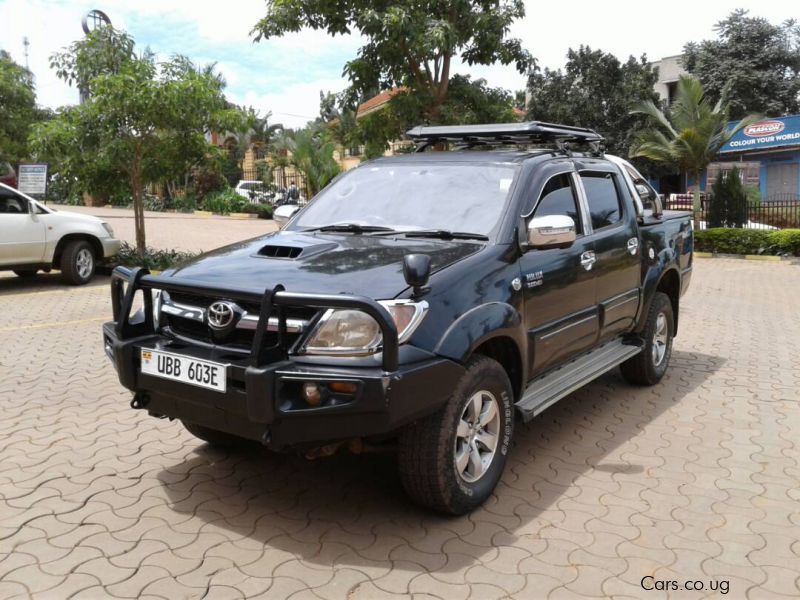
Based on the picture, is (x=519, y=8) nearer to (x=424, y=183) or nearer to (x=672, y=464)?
(x=424, y=183)

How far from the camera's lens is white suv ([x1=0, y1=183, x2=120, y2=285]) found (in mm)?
10828

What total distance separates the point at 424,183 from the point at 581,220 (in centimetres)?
110

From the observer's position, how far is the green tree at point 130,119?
11.6 metres

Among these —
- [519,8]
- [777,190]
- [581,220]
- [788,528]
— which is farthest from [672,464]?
[777,190]

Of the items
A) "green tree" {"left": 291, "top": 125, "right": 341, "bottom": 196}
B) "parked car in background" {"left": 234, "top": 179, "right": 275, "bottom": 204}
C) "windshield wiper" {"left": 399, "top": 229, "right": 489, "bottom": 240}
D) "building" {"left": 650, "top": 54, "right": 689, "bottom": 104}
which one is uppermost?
"building" {"left": 650, "top": 54, "right": 689, "bottom": 104}

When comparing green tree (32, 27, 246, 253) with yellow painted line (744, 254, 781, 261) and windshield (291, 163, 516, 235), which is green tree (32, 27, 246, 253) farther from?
yellow painted line (744, 254, 781, 261)

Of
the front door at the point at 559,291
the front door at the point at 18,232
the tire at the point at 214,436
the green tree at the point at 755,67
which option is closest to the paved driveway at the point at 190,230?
the front door at the point at 18,232

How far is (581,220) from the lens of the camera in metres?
4.90

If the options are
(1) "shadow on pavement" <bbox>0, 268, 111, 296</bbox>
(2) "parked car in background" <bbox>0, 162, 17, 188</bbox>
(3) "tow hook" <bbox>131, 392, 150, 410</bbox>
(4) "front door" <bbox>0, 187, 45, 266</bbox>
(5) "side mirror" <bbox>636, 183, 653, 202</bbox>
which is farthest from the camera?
(2) "parked car in background" <bbox>0, 162, 17, 188</bbox>

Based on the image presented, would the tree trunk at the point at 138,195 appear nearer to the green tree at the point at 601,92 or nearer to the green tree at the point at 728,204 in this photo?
the green tree at the point at 728,204

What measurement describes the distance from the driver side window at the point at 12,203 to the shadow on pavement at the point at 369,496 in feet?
26.3

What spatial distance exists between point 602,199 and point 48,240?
893 cm

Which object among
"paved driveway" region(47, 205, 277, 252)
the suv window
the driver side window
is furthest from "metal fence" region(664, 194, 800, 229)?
the suv window

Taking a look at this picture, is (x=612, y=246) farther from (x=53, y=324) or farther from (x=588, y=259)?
(x=53, y=324)
